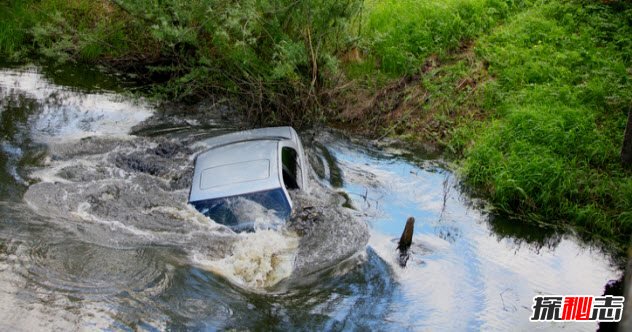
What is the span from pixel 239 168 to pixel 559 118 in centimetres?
616

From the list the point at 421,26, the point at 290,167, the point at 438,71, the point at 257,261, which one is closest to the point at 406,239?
the point at 290,167

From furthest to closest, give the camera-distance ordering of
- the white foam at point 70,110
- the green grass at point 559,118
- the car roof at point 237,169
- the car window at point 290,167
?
the white foam at point 70,110
the green grass at point 559,118
the car window at point 290,167
the car roof at point 237,169

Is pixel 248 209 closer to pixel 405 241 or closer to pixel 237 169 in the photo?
pixel 237 169

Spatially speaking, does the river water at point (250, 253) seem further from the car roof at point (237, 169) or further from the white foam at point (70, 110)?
the car roof at point (237, 169)

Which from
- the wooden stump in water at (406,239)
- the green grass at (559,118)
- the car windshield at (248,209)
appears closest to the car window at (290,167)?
the car windshield at (248,209)

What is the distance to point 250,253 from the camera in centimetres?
729

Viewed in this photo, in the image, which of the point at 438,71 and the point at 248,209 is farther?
the point at 438,71

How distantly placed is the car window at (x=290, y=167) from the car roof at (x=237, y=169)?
0.16m

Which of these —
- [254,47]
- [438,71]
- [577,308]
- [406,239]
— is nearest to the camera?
[577,308]

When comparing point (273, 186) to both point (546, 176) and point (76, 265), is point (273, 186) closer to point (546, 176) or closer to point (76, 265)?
point (76, 265)

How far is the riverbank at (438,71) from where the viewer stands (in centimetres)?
1031

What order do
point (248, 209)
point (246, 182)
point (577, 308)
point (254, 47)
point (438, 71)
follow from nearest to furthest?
point (577, 308)
point (248, 209)
point (246, 182)
point (254, 47)
point (438, 71)

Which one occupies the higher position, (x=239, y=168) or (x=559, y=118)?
(x=559, y=118)

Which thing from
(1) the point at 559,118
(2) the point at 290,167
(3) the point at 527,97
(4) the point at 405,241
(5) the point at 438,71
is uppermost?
(5) the point at 438,71
